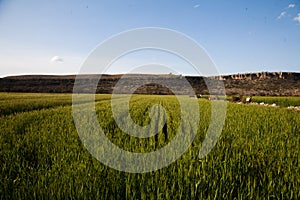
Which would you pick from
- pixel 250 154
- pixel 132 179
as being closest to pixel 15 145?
pixel 132 179

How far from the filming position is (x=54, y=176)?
2.12m

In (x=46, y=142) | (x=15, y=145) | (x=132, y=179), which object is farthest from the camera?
(x=46, y=142)

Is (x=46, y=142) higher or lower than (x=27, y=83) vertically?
lower

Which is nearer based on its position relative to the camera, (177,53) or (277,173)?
(277,173)

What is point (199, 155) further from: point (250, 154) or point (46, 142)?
point (46, 142)

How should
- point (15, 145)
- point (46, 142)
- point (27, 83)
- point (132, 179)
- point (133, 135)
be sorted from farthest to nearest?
point (27, 83)
point (133, 135)
point (46, 142)
point (15, 145)
point (132, 179)

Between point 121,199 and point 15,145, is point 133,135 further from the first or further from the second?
point 121,199

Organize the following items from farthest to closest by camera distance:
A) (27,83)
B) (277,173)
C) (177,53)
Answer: (27,83), (177,53), (277,173)

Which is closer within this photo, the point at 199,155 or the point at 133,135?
the point at 199,155

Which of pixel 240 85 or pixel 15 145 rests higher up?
pixel 240 85

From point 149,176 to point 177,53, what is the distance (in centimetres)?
720

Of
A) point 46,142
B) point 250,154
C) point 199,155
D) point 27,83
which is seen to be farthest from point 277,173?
point 27,83

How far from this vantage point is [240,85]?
221 feet

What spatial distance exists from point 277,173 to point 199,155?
0.82 meters
